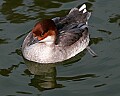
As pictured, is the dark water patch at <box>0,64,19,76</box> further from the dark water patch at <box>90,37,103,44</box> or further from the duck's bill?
the dark water patch at <box>90,37,103,44</box>

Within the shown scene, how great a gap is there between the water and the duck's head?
58cm

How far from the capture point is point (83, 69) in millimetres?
9273

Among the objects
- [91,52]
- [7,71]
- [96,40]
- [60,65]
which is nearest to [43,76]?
[60,65]

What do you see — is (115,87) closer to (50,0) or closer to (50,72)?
(50,72)

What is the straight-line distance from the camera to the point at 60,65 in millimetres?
9578

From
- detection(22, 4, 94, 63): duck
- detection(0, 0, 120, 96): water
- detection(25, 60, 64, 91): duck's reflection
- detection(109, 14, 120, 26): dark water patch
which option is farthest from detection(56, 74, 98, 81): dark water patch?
detection(109, 14, 120, 26): dark water patch

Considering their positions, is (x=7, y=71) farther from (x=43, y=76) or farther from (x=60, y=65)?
(x=60, y=65)

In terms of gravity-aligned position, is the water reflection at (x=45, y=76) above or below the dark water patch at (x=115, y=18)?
below

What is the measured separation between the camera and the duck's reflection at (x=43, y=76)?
8.95m

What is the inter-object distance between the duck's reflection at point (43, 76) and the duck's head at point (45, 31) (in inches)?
20.4

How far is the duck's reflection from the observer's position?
8948 mm

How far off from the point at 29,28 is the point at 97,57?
1.70m

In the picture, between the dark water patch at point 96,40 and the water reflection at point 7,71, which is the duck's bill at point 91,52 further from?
the water reflection at point 7,71

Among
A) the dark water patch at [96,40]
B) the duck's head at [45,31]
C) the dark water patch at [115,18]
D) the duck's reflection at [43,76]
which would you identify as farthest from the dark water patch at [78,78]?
the dark water patch at [115,18]
